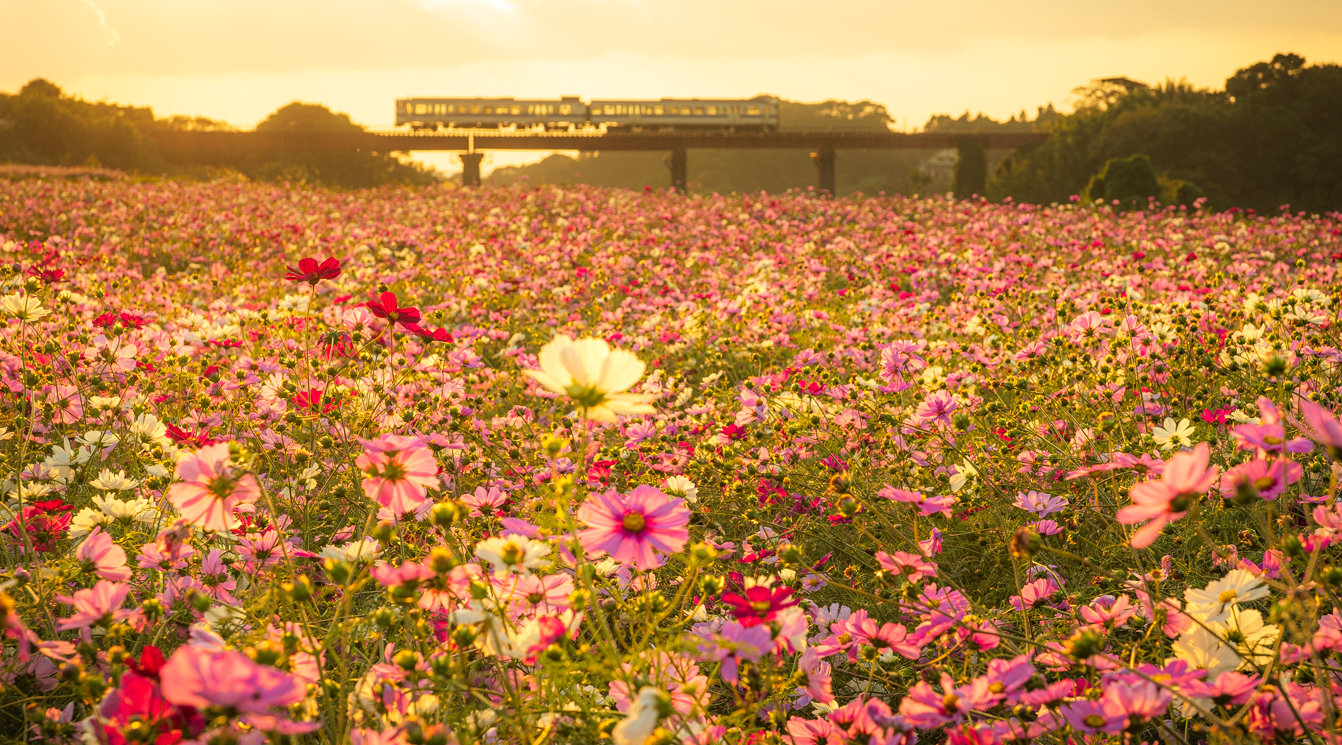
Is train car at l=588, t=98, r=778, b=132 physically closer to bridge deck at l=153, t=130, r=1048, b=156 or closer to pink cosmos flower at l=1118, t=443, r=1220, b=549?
bridge deck at l=153, t=130, r=1048, b=156

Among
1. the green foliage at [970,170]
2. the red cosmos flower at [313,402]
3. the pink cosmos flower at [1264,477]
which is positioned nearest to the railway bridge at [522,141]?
the green foliage at [970,170]

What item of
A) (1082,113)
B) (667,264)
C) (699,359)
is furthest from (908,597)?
(1082,113)

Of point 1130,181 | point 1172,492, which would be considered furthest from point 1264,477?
point 1130,181

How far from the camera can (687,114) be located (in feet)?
103

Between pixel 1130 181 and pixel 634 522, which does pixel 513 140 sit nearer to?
pixel 1130 181

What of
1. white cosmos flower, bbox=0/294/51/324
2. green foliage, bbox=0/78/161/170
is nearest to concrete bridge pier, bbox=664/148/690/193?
green foliage, bbox=0/78/161/170

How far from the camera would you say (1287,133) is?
22844mm

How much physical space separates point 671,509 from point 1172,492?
0.61m

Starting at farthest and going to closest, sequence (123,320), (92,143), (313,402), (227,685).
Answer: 1. (92,143)
2. (123,320)
3. (313,402)
4. (227,685)

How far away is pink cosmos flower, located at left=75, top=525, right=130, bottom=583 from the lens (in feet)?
3.98

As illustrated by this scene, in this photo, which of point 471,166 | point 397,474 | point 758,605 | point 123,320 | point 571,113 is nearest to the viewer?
point 758,605

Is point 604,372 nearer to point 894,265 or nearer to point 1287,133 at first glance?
point 894,265

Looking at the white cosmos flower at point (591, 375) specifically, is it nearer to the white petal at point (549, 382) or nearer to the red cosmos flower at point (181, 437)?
the white petal at point (549, 382)

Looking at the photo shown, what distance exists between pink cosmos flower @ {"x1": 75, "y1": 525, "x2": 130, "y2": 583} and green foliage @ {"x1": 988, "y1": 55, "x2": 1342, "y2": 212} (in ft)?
75.6
